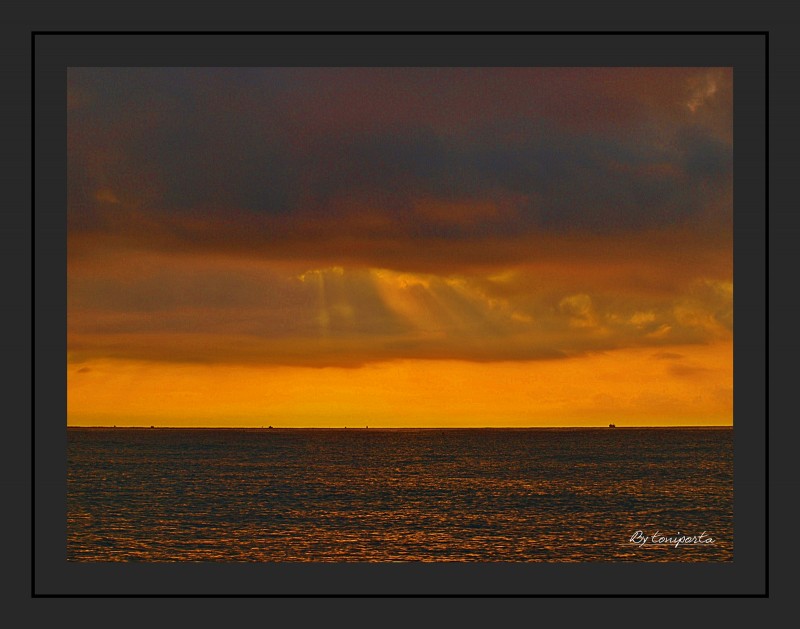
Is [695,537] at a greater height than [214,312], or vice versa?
[214,312]

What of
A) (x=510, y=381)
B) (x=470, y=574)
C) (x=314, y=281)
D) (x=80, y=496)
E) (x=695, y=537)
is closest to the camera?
(x=470, y=574)

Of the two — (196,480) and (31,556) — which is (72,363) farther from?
(31,556)

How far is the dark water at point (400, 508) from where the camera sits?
49.2 m

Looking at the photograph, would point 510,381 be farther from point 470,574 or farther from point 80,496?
point 470,574

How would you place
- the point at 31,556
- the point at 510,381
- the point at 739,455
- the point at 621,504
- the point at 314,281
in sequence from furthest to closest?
the point at 510,381 < the point at 314,281 < the point at 621,504 < the point at 739,455 < the point at 31,556

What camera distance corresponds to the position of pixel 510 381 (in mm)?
126125

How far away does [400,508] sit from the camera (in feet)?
215

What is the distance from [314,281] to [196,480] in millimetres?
25124

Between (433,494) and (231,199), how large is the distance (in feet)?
103

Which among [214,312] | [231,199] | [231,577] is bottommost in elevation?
[231,577]

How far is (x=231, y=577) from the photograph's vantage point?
2830 cm

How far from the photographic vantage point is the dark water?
4919 cm

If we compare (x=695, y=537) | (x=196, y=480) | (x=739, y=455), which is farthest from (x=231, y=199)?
(x=196, y=480)

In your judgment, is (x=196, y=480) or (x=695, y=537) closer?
(x=695, y=537)
